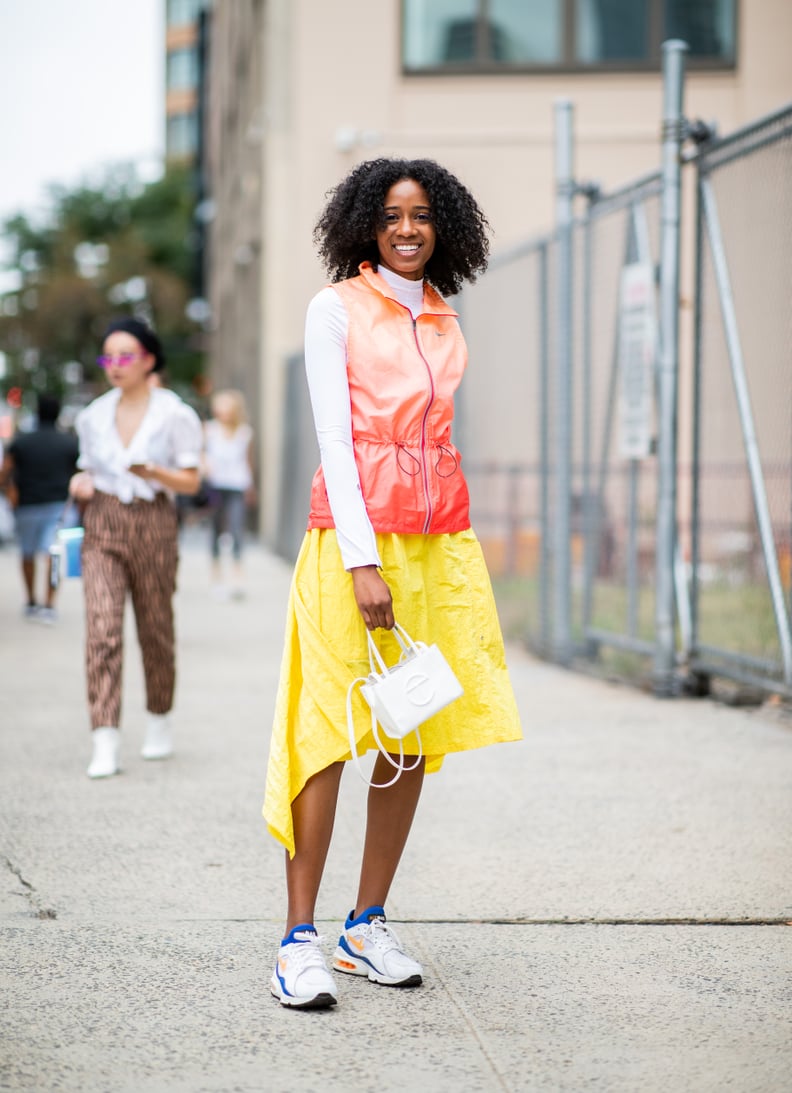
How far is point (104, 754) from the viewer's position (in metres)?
5.96

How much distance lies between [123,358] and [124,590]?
0.92m

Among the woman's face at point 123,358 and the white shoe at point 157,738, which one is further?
the white shoe at point 157,738

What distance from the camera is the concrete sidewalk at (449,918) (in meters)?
3.08

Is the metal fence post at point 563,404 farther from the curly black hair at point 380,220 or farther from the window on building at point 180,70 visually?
the window on building at point 180,70

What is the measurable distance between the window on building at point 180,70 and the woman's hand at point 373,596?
251 ft

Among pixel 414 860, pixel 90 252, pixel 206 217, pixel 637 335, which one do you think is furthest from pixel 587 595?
pixel 206 217

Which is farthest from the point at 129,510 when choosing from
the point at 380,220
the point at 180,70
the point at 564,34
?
the point at 180,70

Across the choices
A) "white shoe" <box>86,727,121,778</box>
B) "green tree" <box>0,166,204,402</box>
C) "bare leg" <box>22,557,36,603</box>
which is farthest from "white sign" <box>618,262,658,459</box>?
"green tree" <box>0,166,204,402</box>

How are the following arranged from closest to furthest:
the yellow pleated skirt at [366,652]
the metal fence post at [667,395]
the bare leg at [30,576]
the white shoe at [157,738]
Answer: the yellow pleated skirt at [366,652]
the white shoe at [157,738]
the metal fence post at [667,395]
the bare leg at [30,576]

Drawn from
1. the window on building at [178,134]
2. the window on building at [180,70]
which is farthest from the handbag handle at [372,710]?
the window on building at [180,70]

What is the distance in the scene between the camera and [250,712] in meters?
7.61

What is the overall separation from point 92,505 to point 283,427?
14432mm

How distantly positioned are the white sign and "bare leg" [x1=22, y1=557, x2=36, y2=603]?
5559 millimetres

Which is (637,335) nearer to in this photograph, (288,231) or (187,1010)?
(187,1010)
